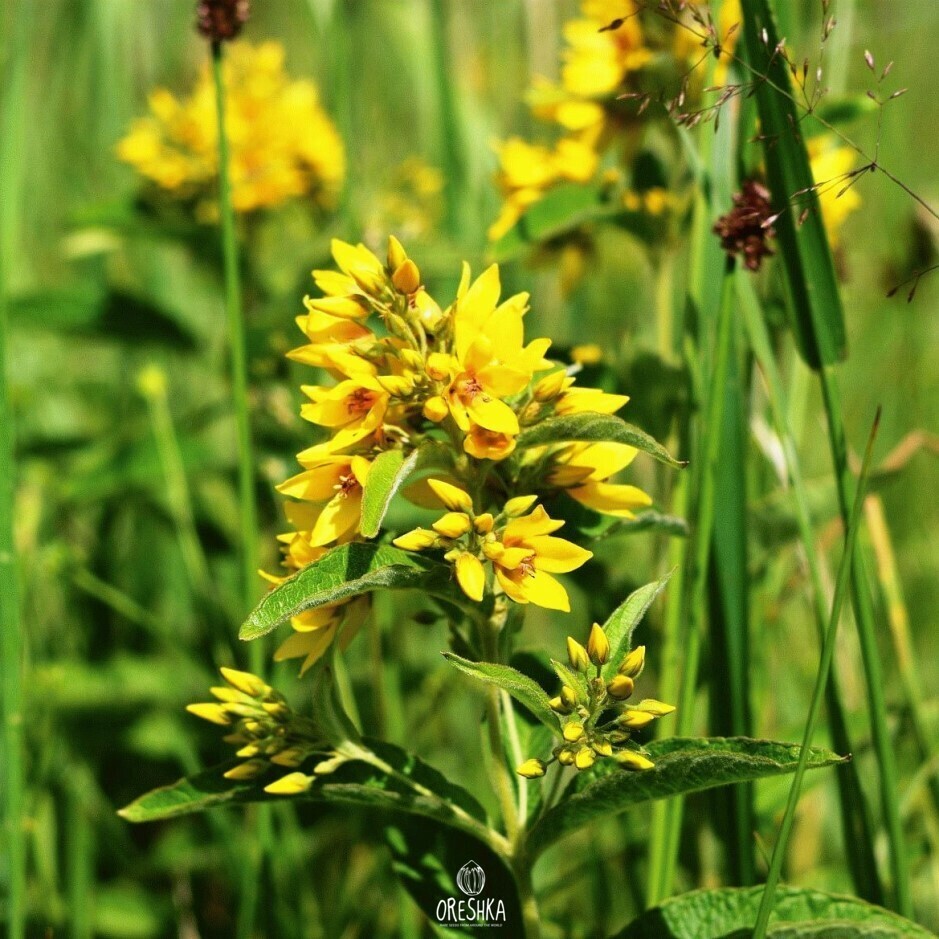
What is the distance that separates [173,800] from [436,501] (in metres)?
0.37

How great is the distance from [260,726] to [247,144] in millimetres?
2063

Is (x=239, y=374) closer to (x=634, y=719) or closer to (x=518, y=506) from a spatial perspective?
(x=518, y=506)

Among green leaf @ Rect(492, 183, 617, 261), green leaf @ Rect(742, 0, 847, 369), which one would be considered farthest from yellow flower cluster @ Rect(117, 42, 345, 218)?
green leaf @ Rect(742, 0, 847, 369)

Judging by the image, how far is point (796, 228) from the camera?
3.69 ft

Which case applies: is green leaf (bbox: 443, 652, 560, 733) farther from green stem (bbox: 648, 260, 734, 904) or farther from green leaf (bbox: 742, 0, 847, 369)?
green leaf (bbox: 742, 0, 847, 369)

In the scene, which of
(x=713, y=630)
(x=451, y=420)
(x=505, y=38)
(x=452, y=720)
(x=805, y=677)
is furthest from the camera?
(x=505, y=38)

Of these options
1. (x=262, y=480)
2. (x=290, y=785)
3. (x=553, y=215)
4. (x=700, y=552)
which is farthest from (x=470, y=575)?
(x=262, y=480)

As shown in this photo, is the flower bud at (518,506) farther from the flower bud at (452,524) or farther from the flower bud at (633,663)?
the flower bud at (633,663)

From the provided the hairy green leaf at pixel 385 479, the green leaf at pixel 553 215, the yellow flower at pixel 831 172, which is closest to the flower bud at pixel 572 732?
the hairy green leaf at pixel 385 479

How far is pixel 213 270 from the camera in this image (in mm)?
2584

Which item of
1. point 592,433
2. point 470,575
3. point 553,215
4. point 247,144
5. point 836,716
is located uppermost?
point 247,144

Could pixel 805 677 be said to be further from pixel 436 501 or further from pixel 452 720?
pixel 436 501

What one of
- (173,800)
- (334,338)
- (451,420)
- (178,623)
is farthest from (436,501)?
(178,623)

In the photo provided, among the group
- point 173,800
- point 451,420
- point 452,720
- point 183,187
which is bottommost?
point 452,720
